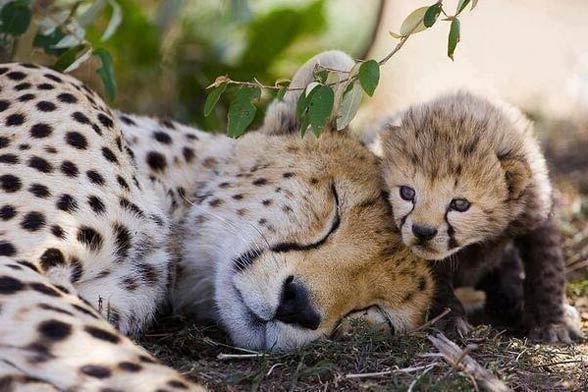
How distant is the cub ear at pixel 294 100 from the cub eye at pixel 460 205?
1.84 ft

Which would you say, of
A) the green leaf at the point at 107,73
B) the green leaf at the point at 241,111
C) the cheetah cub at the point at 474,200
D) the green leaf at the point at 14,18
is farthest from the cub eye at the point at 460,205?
the green leaf at the point at 14,18

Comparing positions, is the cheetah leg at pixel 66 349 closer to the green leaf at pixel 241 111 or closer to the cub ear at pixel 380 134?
the green leaf at pixel 241 111

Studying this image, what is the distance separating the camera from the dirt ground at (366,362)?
2465 millimetres

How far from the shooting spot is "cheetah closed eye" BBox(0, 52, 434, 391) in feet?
7.29

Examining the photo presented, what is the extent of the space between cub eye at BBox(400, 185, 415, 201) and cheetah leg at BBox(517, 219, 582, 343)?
2.33ft

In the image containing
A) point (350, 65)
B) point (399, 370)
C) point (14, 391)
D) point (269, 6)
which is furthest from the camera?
point (269, 6)

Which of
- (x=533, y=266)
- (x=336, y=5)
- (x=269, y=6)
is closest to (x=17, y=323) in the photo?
(x=533, y=266)

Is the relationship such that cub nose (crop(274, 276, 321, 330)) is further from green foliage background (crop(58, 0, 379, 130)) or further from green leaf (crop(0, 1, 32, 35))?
green foliage background (crop(58, 0, 379, 130))

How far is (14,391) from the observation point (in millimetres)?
2080

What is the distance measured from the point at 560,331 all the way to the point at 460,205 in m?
0.74

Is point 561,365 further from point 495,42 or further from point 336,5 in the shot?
point 495,42

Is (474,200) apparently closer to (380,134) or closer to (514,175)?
(514,175)

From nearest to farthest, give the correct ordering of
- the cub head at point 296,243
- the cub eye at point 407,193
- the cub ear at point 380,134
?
1. the cub head at point 296,243
2. the cub eye at point 407,193
3. the cub ear at point 380,134

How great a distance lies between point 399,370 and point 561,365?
0.61 meters
